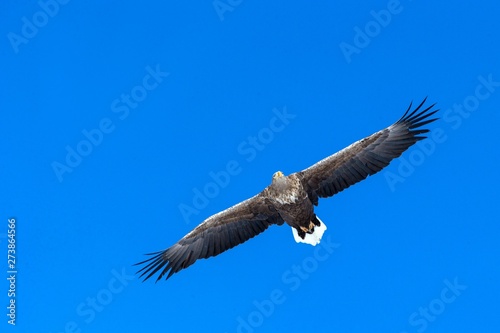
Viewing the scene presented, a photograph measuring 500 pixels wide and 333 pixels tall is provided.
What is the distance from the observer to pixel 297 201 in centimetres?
1237

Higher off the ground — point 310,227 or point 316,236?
point 310,227

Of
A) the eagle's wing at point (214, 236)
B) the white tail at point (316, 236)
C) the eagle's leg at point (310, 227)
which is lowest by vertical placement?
the white tail at point (316, 236)

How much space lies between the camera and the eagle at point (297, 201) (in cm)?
1242

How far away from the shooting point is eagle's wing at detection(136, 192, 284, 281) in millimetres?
13078

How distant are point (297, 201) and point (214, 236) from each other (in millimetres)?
1725

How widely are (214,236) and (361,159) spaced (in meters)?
2.74

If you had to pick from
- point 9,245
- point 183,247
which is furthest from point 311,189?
point 9,245

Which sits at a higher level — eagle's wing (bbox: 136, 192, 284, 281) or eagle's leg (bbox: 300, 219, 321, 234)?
eagle's wing (bbox: 136, 192, 284, 281)

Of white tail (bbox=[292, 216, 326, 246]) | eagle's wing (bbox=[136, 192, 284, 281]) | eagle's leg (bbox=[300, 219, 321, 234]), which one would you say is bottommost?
white tail (bbox=[292, 216, 326, 246])

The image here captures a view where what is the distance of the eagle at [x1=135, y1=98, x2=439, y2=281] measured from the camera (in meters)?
12.4

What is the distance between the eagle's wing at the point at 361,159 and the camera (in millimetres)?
12445

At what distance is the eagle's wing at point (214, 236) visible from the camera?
13078mm

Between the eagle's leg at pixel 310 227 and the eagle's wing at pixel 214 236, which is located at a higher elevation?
the eagle's wing at pixel 214 236

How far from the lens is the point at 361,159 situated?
12688 millimetres
